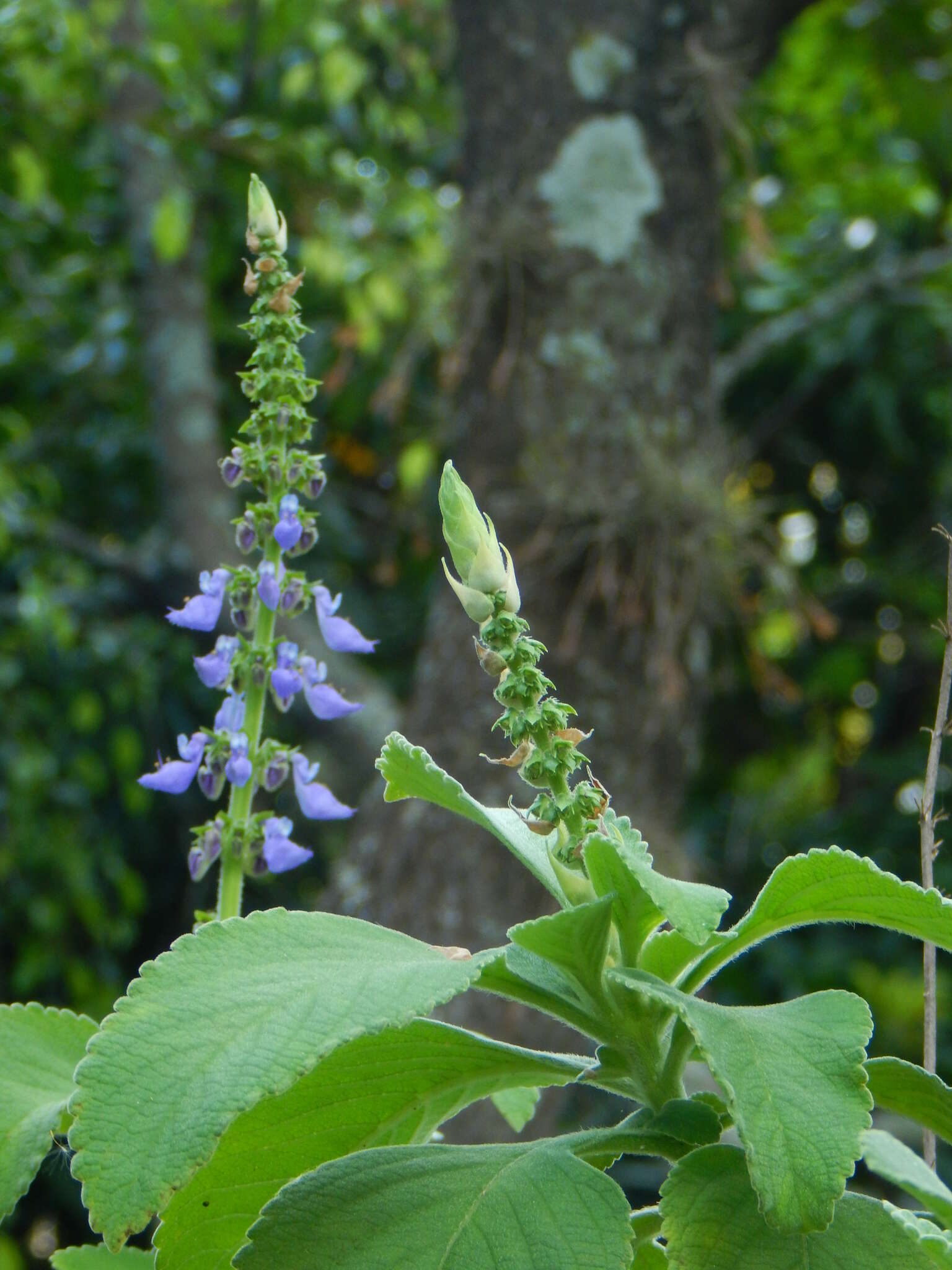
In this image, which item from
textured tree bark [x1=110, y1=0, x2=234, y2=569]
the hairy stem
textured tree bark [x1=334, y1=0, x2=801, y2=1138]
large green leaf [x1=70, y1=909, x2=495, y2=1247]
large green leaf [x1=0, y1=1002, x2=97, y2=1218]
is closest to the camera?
large green leaf [x1=70, y1=909, x2=495, y2=1247]

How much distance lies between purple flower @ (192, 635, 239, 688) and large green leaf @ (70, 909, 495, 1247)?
0.63ft

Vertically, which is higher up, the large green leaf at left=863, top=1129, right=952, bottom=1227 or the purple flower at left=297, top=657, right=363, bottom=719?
the purple flower at left=297, top=657, right=363, bottom=719

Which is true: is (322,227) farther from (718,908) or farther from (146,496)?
(718,908)

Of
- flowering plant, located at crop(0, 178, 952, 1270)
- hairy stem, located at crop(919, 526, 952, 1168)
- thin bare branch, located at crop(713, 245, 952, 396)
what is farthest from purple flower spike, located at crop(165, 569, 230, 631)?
thin bare branch, located at crop(713, 245, 952, 396)

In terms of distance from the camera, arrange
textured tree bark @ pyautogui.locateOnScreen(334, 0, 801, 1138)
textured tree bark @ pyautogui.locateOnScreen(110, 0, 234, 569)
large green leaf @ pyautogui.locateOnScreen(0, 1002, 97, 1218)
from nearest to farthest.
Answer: large green leaf @ pyautogui.locateOnScreen(0, 1002, 97, 1218), textured tree bark @ pyautogui.locateOnScreen(334, 0, 801, 1138), textured tree bark @ pyautogui.locateOnScreen(110, 0, 234, 569)

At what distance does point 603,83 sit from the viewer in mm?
2568

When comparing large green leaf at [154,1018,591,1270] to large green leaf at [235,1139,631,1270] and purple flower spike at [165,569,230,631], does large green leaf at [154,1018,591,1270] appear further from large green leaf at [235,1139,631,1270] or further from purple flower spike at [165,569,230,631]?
purple flower spike at [165,569,230,631]

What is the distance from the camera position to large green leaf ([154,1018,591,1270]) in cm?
50

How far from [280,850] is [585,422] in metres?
1.92

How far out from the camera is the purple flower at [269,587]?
0.62m

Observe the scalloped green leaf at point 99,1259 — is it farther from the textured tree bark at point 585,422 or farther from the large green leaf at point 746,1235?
the textured tree bark at point 585,422

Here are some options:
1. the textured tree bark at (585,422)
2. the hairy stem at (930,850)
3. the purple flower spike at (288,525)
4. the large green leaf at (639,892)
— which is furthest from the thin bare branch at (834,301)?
the large green leaf at (639,892)

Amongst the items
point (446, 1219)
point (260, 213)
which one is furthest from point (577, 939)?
point (260, 213)

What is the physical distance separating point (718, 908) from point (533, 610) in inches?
77.3
